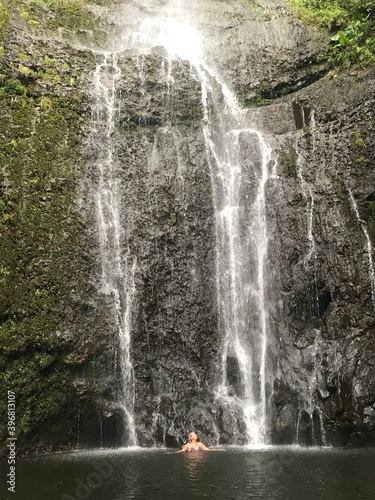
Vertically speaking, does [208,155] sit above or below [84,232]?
above

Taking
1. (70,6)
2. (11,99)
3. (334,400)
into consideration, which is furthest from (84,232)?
(70,6)

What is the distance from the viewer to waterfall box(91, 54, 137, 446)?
486 inches

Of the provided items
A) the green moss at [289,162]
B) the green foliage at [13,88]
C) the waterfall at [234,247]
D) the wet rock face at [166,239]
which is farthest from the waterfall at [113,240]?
the green moss at [289,162]

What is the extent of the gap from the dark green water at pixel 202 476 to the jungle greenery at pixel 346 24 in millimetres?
13365

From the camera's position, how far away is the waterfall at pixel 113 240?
1234 centimetres

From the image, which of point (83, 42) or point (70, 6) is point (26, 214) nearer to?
point (83, 42)

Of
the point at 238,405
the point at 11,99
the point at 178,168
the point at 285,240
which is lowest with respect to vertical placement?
the point at 238,405

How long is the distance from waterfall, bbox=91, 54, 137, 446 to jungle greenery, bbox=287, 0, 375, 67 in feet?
26.7

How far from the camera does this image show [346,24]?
18938 mm

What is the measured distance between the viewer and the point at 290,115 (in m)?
17.1

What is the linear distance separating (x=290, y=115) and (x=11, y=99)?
9377 millimetres

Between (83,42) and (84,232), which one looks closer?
(84,232)

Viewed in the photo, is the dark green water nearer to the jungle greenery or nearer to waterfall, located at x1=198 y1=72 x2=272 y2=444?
waterfall, located at x1=198 y1=72 x2=272 y2=444

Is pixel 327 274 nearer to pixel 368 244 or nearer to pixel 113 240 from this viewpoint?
pixel 368 244
